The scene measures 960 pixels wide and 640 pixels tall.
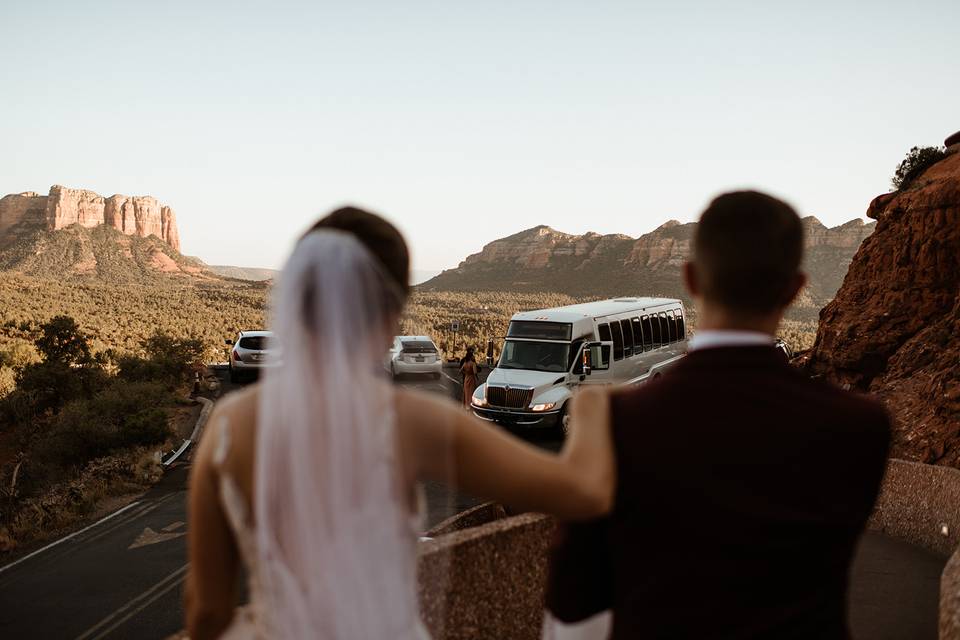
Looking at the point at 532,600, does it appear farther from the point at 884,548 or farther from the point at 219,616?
the point at 884,548

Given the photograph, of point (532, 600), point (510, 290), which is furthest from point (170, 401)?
point (510, 290)

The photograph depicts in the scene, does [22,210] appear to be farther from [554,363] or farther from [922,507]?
[922,507]

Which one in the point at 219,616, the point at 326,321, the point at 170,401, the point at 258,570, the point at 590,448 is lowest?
the point at 170,401

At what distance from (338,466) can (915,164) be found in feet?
70.8

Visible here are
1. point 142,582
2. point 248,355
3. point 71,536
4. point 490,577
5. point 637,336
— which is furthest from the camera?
point 248,355

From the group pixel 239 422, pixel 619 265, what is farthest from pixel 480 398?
pixel 619 265

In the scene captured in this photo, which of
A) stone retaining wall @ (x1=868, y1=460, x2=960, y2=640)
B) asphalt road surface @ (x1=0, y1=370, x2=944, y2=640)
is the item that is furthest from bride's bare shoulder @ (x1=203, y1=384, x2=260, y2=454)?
stone retaining wall @ (x1=868, y1=460, x2=960, y2=640)

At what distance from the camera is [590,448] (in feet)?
4.96

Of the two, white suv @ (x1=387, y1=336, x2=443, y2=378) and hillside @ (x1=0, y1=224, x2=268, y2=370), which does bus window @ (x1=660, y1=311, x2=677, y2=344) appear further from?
hillside @ (x1=0, y1=224, x2=268, y2=370)

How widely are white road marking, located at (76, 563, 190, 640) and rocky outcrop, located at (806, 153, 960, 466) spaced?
994 cm

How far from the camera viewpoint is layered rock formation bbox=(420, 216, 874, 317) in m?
96.8

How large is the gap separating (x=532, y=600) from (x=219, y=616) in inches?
109

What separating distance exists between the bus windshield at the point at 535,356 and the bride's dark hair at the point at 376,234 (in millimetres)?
15303

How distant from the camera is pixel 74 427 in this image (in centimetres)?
2017
